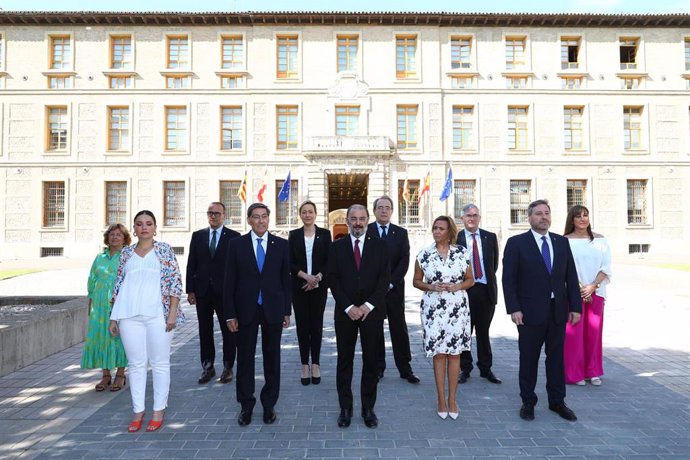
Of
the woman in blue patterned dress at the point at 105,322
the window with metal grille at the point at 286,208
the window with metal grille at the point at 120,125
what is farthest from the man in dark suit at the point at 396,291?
the window with metal grille at the point at 120,125

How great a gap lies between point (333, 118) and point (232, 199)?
26.4ft

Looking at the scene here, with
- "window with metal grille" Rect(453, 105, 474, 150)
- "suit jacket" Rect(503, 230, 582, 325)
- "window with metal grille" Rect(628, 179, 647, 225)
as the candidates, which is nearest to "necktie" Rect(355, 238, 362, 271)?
"suit jacket" Rect(503, 230, 582, 325)

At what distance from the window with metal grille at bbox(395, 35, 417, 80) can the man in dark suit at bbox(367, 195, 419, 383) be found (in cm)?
2244

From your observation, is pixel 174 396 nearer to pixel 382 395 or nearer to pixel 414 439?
pixel 382 395

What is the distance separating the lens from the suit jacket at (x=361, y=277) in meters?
3.94

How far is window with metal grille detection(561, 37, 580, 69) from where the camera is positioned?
26.0 metres

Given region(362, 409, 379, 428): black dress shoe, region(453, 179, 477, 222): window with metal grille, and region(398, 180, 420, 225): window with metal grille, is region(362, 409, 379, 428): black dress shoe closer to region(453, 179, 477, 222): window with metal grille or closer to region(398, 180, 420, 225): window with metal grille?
region(398, 180, 420, 225): window with metal grille

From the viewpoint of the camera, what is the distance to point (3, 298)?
798cm

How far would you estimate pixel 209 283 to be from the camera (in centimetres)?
530

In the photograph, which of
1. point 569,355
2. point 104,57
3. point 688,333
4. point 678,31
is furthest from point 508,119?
point 104,57

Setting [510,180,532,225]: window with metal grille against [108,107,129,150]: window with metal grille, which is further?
[510,180,532,225]: window with metal grille

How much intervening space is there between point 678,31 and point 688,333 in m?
28.0

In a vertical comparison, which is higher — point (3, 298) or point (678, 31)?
point (678, 31)

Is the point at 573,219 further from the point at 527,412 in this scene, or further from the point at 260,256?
the point at 260,256
